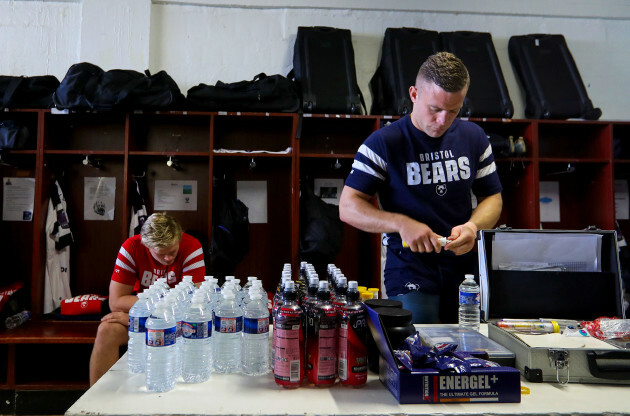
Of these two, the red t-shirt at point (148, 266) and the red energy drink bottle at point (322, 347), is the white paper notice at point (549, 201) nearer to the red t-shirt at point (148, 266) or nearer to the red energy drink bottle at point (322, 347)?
the red t-shirt at point (148, 266)

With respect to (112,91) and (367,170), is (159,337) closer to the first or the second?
(367,170)

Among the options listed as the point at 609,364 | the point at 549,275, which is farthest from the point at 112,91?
the point at 609,364

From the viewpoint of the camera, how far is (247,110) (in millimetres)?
3195

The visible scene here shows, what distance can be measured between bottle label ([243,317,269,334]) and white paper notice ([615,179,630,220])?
3.75 m

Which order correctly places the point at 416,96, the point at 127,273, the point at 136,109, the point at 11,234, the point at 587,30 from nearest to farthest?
the point at 416,96, the point at 127,273, the point at 136,109, the point at 11,234, the point at 587,30

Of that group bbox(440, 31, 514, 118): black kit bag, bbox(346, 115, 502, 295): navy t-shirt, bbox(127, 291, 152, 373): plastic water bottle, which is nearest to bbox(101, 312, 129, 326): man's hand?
bbox(127, 291, 152, 373): plastic water bottle

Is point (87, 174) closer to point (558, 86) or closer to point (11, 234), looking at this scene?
point (11, 234)

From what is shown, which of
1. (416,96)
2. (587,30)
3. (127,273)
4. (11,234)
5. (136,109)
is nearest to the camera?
(416,96)

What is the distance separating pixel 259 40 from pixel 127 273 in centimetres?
220

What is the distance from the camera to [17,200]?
3.46m

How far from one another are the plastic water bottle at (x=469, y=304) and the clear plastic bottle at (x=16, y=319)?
284 centimetres

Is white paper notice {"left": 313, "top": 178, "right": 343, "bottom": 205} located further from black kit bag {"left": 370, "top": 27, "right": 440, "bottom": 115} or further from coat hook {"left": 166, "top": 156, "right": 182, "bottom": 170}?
coat hook {"left": 166, "top": 156, "right": 182, "bottom": 170}

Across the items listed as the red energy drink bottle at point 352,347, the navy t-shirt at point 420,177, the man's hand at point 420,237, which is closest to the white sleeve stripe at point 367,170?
the navy t-shirt at point 420,177

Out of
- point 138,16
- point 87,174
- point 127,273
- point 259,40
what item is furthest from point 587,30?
point 87,174
